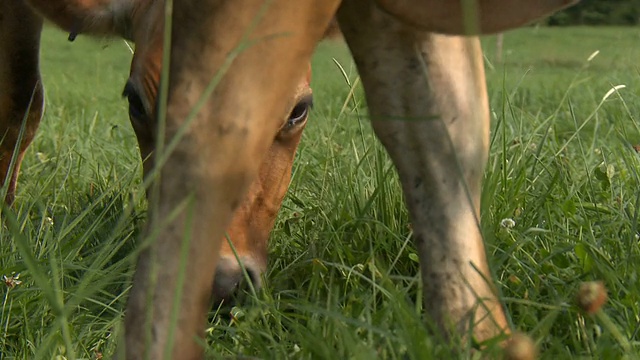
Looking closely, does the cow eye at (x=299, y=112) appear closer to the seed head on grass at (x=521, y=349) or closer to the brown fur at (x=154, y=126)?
the brown fur at (x=154, y=126)

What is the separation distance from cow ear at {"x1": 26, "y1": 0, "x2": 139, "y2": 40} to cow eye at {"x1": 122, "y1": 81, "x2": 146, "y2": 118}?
1.15 ft

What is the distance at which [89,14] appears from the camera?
293 cm

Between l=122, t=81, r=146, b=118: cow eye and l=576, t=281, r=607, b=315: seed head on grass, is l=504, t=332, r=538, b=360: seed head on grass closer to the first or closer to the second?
l=576, t=281, r=607, b=315: seed head on grass

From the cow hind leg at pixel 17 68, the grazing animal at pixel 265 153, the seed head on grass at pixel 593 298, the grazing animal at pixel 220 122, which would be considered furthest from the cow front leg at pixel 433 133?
the cow hind leg at pixel 17 68

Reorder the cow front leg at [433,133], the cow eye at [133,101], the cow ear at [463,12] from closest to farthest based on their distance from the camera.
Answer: the cow ear at [463,12]
the cow front leg at [433,133]
the cow eye at [133,101]

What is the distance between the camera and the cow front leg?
1.81 metres

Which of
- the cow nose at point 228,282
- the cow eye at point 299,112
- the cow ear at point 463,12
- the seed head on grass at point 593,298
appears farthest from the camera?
the cow eye at point 299,112

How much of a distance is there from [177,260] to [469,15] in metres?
0.55

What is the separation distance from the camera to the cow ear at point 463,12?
1604mm

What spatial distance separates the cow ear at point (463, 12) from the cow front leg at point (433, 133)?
175 millimetres

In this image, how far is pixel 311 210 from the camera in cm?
280

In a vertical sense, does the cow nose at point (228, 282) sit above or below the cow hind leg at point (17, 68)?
above

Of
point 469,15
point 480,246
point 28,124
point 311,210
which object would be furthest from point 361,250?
point 28,124

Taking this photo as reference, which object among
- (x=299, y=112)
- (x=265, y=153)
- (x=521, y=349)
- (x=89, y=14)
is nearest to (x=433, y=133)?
(x=265, y=153)
